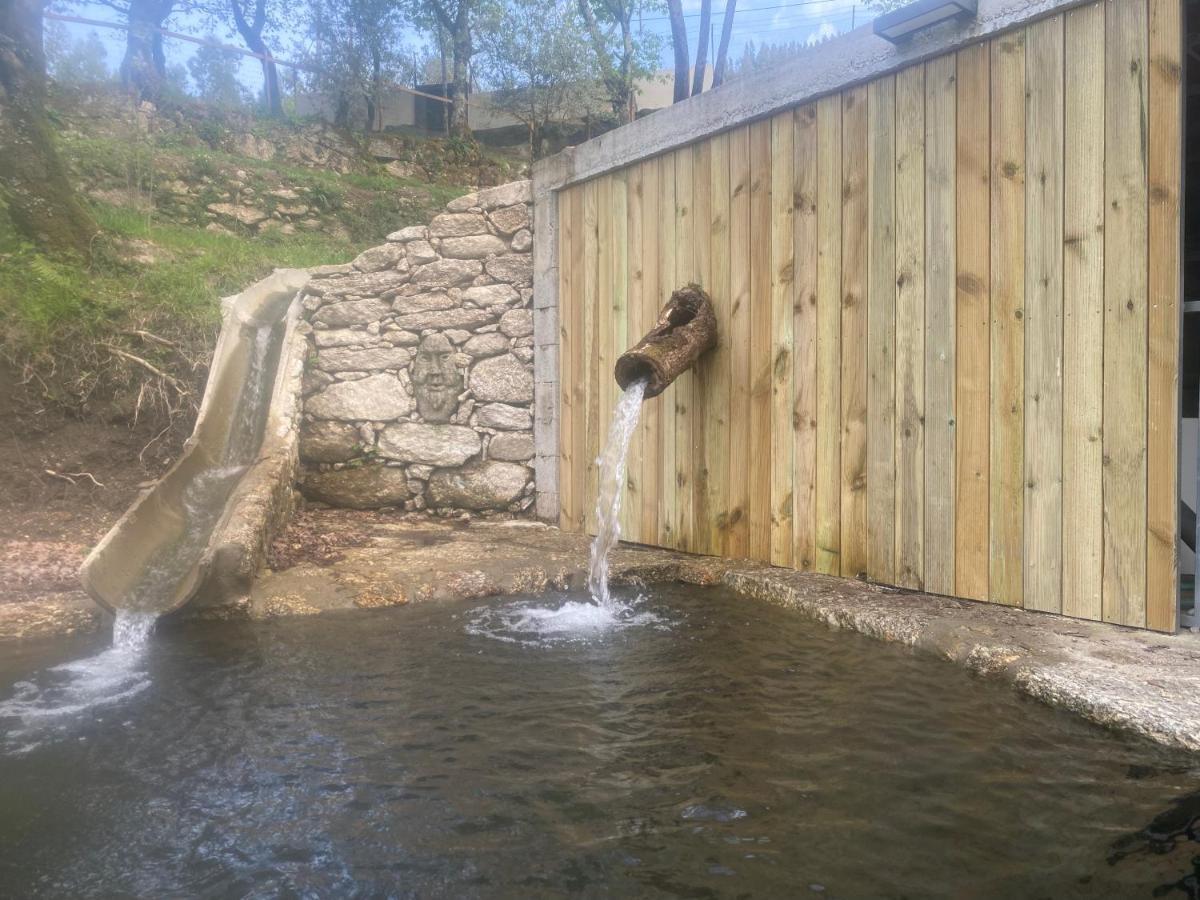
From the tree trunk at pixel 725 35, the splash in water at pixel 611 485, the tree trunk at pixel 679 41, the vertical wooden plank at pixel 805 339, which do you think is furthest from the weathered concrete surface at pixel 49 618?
the tree trunk at pixel 725 35

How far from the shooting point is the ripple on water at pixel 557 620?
11.6 feet

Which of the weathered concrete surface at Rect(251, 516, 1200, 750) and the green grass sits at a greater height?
the green grass

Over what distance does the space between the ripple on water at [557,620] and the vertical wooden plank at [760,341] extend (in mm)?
775

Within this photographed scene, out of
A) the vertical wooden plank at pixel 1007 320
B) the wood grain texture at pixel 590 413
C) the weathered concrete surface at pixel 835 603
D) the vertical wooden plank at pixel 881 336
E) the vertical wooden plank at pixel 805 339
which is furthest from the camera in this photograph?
the wood grain texture at pixel 590 413

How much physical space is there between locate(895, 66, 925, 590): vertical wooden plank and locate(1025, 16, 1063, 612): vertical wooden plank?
455mm

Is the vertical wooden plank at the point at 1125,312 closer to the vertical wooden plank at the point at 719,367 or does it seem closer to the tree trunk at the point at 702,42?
the vertical wooden plank at the point at 719,367

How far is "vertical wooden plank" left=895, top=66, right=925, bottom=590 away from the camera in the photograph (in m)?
3.76

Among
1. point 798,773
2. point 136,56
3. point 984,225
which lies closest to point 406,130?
point 136,56

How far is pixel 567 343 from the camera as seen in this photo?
227 inches

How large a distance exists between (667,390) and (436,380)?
1801 mm

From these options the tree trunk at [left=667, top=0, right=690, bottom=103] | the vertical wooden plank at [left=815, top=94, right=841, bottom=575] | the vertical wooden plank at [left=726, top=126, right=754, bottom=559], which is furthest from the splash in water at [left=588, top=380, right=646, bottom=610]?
the tree trunk at [left=667, top=0, right=690, bottom=103]

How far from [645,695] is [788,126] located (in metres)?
2.84

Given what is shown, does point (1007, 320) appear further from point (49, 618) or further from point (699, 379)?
point (49, 618)

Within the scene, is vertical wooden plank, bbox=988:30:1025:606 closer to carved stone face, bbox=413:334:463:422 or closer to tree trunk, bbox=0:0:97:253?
carved stone face, bbox=413:334:463:422
